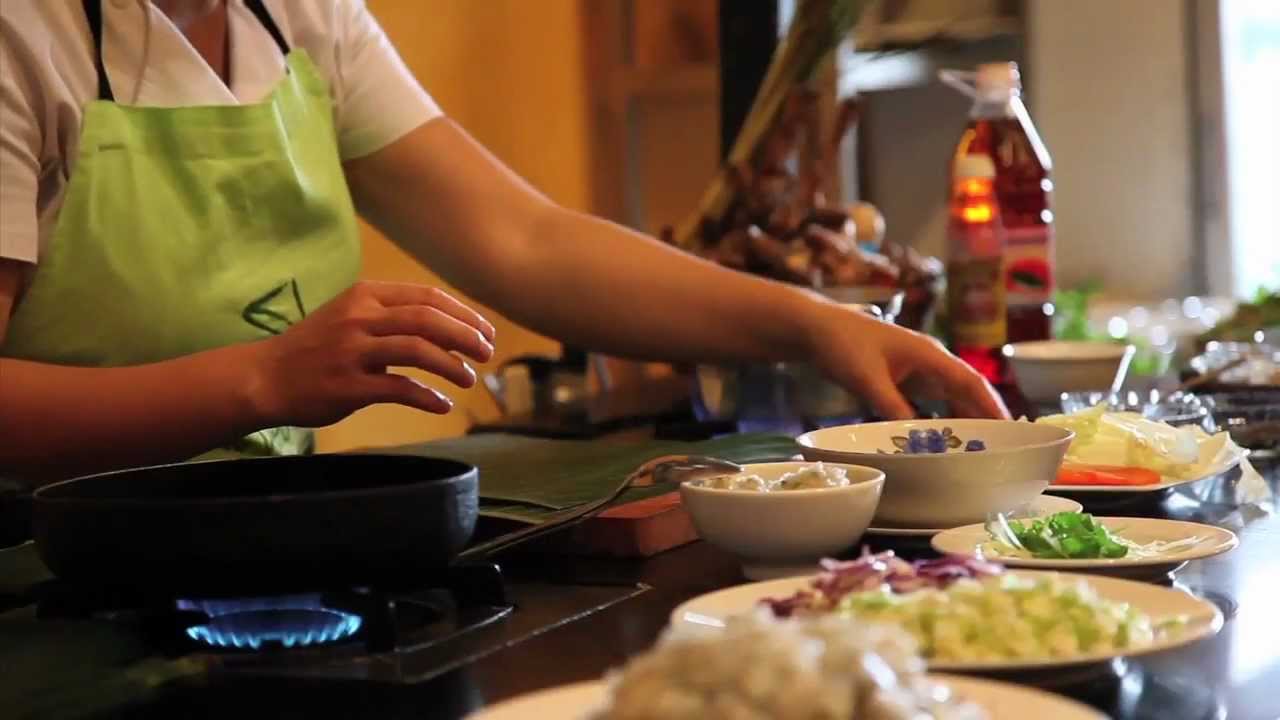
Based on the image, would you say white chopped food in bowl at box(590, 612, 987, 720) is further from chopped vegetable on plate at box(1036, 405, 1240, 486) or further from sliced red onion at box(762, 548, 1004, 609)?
chopped vegetable on plate at box(1036, 405, 1240, 486)

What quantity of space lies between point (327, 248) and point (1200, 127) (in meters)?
2.29

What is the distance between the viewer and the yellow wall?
8.63 feet

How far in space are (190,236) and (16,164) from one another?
0.54 feet

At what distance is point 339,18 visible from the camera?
1.46m

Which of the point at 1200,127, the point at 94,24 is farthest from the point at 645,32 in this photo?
the point at 94,24

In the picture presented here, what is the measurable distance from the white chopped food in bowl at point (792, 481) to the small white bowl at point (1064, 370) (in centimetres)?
71

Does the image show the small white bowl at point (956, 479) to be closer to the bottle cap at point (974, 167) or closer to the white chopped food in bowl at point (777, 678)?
the white chopped food in bowl at point (777, 678)

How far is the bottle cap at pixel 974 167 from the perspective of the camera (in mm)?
1619

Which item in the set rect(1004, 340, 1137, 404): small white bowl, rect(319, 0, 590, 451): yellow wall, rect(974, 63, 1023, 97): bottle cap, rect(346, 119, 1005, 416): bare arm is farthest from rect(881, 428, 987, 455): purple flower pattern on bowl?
rect(319, 0, 590, 451): yellow wall

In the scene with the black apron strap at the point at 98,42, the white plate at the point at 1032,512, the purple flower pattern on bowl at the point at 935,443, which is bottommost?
the white plate at the point at 1032,512

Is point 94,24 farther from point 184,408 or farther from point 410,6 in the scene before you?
point 410,6

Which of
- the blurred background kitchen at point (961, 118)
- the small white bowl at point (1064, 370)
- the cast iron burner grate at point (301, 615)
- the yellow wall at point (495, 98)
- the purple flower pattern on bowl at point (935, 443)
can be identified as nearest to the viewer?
the cast iron burner grate at point (301, 615)

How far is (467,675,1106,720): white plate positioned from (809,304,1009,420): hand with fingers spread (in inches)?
25.6

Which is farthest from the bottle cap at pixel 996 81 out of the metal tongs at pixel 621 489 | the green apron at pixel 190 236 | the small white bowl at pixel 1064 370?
the metal tongs at pixel 621 489
